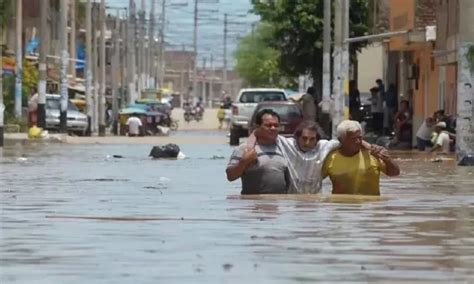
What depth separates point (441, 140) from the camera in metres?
38.9

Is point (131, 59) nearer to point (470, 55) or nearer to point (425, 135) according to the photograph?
point (425, 135)

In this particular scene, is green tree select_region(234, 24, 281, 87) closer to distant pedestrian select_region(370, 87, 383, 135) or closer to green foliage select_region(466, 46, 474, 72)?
distant pedestrian select_region(370, 87, 383, 135)

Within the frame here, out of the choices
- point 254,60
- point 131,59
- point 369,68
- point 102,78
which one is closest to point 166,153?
point 369,68

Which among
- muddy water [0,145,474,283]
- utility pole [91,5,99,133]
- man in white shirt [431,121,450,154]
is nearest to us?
muddy water [0,145,474,283]

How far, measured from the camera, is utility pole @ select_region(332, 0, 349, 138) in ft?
160

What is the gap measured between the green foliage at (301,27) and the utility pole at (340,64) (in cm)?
1198

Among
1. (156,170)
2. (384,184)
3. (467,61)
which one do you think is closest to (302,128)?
(384,184)

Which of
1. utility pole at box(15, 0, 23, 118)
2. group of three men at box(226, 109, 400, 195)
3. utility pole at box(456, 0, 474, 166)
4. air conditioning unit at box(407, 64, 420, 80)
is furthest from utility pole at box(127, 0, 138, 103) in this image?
group of three men at box(226, 109, 400, 195)

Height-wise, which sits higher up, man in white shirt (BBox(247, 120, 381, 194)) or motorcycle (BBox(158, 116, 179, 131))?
man in white shirt (BBox(247, 120, 381, 194))

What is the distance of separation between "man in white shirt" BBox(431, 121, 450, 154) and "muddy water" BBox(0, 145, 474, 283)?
45.3 ft

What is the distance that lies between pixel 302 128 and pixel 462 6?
18.2 metres

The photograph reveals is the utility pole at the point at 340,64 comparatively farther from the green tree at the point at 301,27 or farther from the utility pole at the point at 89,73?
the utility pole at the point at 89,73

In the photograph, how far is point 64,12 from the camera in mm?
64062

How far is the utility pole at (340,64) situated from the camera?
48.9 metres
